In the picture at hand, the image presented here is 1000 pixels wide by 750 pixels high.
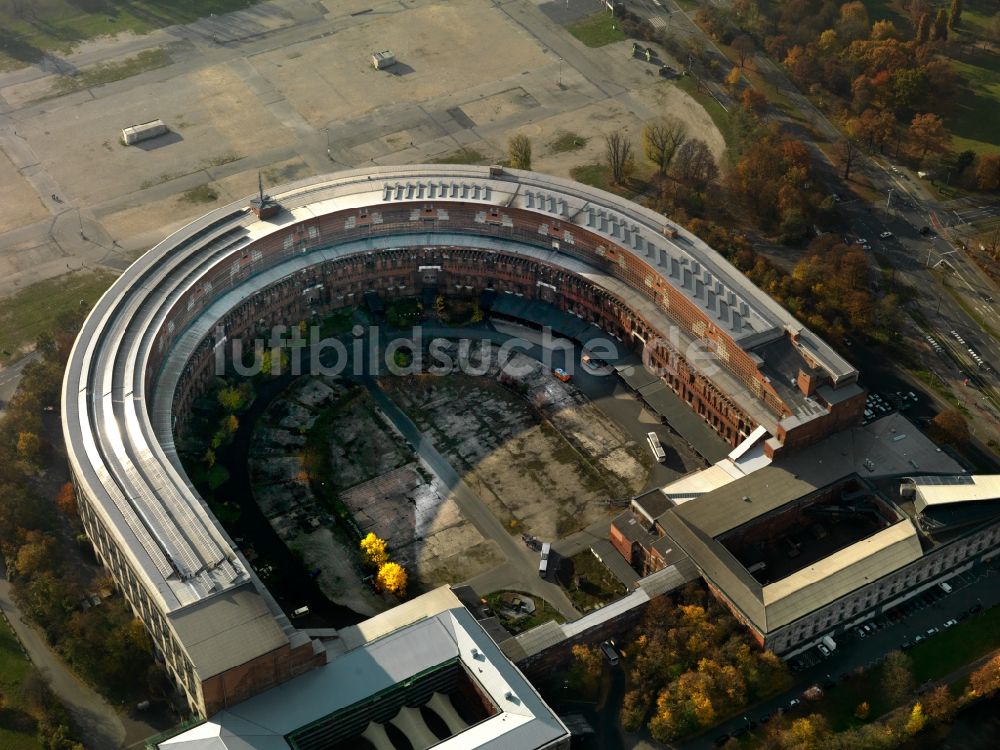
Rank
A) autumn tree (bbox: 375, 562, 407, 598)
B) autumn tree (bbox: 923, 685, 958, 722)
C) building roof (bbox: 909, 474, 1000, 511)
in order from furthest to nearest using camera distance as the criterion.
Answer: autumn tree (bbox: 375, 562, 407, 598)
building roof (bbox: 909, 474, 1000, 511)
autumn tree (bbox: 923, 685, 958, 722)

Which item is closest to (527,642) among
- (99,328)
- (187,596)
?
(187,596)

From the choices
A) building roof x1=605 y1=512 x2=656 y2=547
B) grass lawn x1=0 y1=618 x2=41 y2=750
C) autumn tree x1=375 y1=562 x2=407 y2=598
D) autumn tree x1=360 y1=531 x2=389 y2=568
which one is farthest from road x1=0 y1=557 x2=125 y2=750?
building roof x1=605 y1=512 x2=656 y2=547

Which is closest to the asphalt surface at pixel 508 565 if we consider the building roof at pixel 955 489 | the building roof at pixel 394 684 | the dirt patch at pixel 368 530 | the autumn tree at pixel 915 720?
the dirt patch at pixel 368 530

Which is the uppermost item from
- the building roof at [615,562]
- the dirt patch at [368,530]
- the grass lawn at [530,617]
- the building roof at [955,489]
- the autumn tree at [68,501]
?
the building roof at [955,489]

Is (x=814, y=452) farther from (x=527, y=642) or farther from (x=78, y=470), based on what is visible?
(x=78, y=470)

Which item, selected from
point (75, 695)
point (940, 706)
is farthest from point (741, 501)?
point (75, 695)

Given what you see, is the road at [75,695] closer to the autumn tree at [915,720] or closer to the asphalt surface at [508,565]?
the asphalt surface at [508,565]

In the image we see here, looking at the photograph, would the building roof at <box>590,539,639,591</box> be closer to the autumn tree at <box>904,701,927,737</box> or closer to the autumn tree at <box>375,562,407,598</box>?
the autumn tree at <box>375,562,407,598</box>
